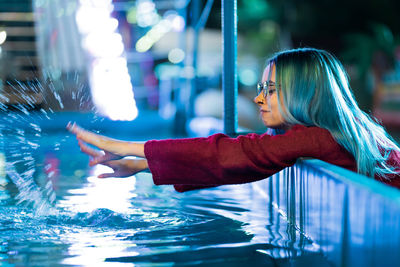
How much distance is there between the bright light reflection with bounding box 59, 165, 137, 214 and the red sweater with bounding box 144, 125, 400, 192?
0.34m

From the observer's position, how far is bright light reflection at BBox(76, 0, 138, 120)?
235 inches

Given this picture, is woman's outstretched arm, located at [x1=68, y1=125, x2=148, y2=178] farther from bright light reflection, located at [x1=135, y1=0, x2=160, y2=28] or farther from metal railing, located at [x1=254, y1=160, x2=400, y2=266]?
bright light reflection, located at [x1=135, y1=0, x2=160, y2=28]

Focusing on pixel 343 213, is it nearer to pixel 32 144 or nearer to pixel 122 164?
pixel 122 164

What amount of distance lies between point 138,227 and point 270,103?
44 cm

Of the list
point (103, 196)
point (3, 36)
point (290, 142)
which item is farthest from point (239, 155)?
point (3, 36)

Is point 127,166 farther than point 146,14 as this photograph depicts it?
No

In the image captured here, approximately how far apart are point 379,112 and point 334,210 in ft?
27.6

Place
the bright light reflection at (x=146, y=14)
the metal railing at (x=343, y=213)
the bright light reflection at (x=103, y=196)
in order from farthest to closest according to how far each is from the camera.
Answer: the bright light reflection at (x=146, y=14), the bright light reflection at (x=103, y=196), the metal railing at (x=343, y=213)

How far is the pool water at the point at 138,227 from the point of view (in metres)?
1.01

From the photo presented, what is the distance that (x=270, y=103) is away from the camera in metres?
1.18

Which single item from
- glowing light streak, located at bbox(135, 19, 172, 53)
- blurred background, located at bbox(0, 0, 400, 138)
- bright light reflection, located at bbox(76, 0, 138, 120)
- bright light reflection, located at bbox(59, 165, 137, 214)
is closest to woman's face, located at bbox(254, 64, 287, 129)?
bright light reflection, located at bbox(59, 165, 137, 214)

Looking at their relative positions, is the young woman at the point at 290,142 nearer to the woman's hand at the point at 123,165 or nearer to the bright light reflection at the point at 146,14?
the woman's hand at the point at 123,165

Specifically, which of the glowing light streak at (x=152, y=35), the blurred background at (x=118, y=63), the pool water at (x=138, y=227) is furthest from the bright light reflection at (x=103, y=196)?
the glowing light streak at (x=152, y=35)

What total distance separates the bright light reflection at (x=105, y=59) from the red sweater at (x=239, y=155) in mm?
4631
